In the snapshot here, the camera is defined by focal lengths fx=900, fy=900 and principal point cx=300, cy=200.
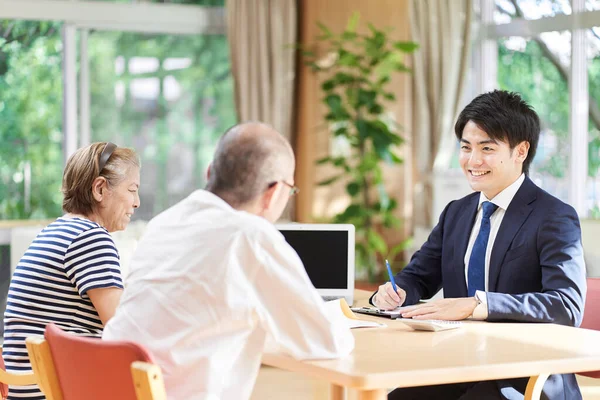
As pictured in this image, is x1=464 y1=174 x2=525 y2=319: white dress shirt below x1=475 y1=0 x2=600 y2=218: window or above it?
below

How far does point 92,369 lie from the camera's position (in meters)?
1.93

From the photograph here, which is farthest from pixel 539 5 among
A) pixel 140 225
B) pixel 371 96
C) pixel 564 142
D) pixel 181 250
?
pixel 181 250

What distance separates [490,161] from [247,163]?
1188 mm

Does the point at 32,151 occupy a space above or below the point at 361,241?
above

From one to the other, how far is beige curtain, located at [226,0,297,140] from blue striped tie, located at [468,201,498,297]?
158 inches

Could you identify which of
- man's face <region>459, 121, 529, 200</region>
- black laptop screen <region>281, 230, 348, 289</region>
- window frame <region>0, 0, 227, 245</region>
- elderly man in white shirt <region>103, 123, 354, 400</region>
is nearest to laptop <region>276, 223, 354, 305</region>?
black laptop screen <region>281, 230, 348, 289</region>

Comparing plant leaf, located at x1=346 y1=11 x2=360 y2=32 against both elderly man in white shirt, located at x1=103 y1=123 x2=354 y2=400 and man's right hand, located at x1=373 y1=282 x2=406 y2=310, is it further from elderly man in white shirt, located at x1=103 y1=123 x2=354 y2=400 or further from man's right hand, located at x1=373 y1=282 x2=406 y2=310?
elderly man in white shirt, located at x1=103 y1=123 x2=354 y2=400

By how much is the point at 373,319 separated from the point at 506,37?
4662 mm

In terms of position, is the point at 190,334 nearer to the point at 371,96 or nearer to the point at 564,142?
the point at 371,96

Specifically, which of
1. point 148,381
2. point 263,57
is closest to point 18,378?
point 148,381

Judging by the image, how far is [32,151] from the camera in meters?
6.36

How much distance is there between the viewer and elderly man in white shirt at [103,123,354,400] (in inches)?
74.4

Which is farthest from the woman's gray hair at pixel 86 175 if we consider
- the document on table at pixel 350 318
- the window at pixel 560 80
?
the window at pixel 560 80

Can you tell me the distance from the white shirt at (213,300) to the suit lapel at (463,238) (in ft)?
3.66
